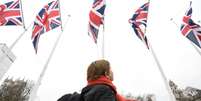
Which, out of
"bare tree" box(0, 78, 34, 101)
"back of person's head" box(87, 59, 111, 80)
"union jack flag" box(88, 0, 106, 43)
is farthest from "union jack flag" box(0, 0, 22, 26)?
"bare tree" box(0, 78, 34, 101)

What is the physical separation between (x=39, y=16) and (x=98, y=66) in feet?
56.1

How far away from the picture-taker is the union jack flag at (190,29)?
806 inches

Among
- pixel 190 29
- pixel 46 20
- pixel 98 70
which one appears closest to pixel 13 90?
pixel 46 20

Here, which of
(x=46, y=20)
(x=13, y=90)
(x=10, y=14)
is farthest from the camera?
(x=13, y=90)

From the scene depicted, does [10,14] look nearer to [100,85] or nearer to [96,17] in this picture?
[96,17]

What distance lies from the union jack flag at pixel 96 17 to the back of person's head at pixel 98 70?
52.0 feet

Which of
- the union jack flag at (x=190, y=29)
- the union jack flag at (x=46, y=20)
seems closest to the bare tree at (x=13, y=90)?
the union jack flag at (x=46, y=20)

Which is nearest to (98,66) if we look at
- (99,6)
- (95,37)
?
(95,37)

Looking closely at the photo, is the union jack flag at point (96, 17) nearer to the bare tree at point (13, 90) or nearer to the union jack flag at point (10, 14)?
the union jack flag at point (10, 14)

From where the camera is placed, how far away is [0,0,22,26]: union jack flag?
758 inches

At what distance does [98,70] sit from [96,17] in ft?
55.2

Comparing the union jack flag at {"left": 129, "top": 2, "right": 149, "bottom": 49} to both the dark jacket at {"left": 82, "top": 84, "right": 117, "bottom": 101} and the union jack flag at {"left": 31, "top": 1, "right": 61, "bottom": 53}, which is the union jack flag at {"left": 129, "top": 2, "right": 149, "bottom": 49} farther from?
the dark jacket at {"left": 82, "top": 84, "right": 117, "bottom": 101}

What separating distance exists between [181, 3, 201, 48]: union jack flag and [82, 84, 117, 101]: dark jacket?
17329mm

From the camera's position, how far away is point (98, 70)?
380 cm
